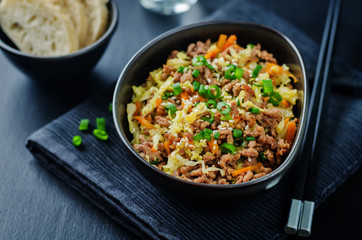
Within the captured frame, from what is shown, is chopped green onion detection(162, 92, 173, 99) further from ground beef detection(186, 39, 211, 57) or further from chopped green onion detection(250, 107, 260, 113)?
chopped green onion detection(250, 107, 260, 113)

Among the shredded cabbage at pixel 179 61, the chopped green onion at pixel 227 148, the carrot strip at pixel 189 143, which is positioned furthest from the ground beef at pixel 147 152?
the shredded cabbage at pixel 179 61

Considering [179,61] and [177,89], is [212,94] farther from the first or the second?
[179,61]

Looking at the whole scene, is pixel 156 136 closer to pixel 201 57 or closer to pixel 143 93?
pixel 143 93

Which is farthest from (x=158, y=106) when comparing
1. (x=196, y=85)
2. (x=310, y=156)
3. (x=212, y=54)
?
(x=310, y=156)

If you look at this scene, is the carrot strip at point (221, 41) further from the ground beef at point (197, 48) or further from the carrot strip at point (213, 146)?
the carrot strip at point (213, 146)

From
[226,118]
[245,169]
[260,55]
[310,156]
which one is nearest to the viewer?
[245,169]

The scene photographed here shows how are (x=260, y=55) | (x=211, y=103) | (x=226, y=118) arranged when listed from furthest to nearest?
(x=260, y=55)
(x=211, y=103)
(x=226, y=118)

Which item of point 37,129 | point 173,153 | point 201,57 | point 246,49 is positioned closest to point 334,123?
point 246,49
